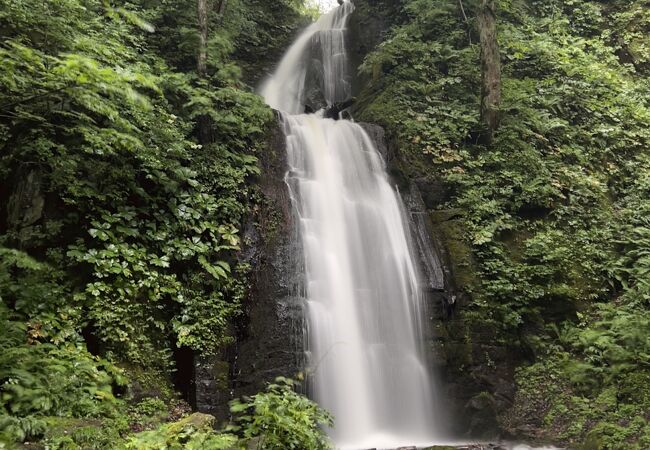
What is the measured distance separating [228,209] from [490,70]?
7.40 m

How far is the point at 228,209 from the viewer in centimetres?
750

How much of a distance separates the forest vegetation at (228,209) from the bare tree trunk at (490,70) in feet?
0.17

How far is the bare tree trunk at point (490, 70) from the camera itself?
1084 centimetres

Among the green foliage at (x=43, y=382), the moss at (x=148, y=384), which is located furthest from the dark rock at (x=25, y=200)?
the moss at (x=148, y=384)

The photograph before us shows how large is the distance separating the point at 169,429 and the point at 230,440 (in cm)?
64

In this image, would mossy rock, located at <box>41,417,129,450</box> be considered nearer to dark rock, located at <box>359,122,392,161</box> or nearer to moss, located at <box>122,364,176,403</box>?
moss, located at <box>122,364,176,403</box>

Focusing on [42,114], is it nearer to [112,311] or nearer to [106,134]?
[106,134]

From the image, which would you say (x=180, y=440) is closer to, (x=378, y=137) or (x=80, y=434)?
(x=80, y=434)

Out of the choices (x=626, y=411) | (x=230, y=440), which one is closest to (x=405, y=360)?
(x=626, y=411)

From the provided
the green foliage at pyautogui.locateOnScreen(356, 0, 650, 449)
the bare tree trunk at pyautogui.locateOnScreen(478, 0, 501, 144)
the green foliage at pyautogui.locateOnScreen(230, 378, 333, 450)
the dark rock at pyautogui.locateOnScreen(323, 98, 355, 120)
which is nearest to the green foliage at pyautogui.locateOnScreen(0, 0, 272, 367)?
the green foliage at pyautogui.locateOnScreen(230, 378, 333, 450)

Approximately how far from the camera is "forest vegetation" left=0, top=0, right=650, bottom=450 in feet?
15.4

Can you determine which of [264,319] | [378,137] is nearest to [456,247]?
[378,137]

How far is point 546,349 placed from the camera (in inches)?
319

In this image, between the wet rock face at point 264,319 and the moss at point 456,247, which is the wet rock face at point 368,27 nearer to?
the moss at point 456,247
